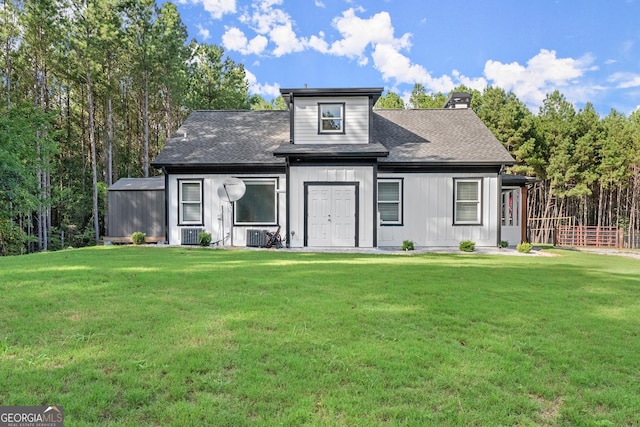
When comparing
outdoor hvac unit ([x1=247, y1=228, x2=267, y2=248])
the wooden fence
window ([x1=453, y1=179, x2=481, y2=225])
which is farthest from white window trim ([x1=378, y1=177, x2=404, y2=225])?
the wooden fence

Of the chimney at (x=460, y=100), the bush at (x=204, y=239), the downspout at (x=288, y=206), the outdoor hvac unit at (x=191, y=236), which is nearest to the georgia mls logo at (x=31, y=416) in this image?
the downspout at (x=288, y=206)

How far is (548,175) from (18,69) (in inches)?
1493

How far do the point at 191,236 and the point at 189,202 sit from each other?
1.27 meters

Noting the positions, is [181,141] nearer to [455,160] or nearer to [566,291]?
[455,160]

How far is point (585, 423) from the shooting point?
7.52ft

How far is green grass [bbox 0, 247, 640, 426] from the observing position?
2.35 meters

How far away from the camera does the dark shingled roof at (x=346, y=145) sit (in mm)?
12719

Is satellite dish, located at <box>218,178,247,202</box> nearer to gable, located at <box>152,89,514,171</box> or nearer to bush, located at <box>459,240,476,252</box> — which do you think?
gable, located at <box>152,89,514,171</box>

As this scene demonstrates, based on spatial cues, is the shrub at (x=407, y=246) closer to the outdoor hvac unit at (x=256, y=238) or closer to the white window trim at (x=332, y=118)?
the white window trim at (x=332, y=118)

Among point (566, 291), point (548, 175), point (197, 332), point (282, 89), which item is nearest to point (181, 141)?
point (282, 89)

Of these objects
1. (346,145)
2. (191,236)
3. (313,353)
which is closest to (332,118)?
(346,145)

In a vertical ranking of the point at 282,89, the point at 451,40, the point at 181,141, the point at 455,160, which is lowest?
the point at 455,160

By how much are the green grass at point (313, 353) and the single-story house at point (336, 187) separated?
6.93 metres

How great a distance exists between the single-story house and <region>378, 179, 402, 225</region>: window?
4 centimetres
